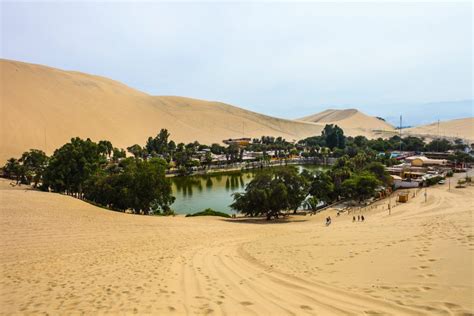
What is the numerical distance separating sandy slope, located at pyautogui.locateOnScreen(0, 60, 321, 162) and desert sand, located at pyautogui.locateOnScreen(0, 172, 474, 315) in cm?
6345

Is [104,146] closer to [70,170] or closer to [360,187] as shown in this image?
[70,170]

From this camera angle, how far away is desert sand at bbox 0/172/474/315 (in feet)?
21.0

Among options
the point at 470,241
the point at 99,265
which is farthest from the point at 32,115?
the point at 470,241

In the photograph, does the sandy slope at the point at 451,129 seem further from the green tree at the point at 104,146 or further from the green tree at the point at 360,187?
the green tree at the point at 104,146

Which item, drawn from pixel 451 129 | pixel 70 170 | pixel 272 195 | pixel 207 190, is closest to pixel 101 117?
pixel 207 190

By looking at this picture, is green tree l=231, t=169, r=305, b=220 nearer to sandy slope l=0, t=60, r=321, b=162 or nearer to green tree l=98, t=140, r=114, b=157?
green tree l=98, t=140, r=114, b=157

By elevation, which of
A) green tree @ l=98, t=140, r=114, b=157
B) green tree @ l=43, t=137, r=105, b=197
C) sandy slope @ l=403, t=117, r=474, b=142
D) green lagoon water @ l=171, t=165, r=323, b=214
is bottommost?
green lagoon water @ l=171, t=165, r=323, b=214

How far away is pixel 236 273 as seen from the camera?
8828mm

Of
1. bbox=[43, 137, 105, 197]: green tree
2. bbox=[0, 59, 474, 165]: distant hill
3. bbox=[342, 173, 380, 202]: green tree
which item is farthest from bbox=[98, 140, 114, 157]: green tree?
bbox=[342, 173, 380, 202]: green tree

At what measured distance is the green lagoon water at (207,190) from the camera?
3797 cm

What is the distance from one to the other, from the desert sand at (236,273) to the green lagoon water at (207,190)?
2248cm

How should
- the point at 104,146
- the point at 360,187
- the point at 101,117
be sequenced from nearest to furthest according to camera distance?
the point at 360,187 → the point at 104,146 → the point at 101,117

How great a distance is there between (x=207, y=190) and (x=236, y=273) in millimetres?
40211

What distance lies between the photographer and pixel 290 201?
29.3 metres
